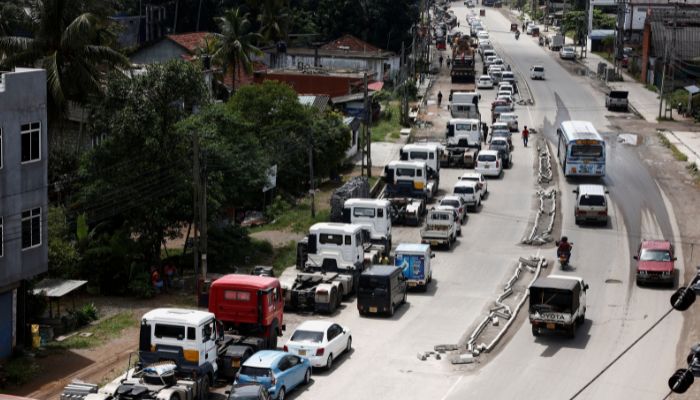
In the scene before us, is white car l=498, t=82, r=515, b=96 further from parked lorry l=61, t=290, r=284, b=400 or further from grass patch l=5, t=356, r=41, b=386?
grass patch l=5, t=356, r=41, b=386

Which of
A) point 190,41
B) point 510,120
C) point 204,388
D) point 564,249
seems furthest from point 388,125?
point 204,388

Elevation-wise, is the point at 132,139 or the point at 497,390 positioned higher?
the point at 132,139

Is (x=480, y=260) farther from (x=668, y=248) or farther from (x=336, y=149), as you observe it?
(x=336, y=149)

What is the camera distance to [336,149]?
69625 millimetres

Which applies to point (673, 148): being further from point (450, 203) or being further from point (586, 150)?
point (450, 203)

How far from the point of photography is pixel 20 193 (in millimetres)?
38719

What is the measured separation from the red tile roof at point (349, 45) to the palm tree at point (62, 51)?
71.7m

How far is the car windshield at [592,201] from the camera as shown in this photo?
61.1 meters

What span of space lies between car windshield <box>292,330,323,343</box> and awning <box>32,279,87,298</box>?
28.1 feet

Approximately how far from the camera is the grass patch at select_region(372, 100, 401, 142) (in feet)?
286

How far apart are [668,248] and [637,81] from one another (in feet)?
250

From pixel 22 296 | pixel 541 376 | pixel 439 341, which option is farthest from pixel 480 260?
pixel 22 296

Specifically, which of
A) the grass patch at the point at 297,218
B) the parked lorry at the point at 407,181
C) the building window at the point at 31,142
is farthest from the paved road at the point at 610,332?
the building window at the point at 31,142

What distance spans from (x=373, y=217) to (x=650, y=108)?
181 ft
